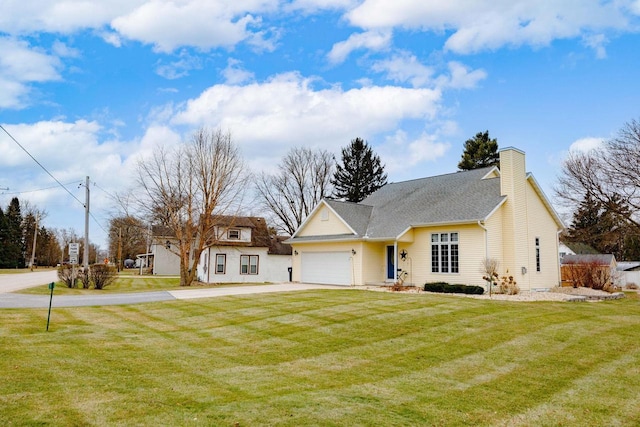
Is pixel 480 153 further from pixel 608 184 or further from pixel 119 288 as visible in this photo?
pixel 119 288

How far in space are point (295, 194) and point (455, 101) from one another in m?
27.6

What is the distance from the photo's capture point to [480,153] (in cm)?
4788

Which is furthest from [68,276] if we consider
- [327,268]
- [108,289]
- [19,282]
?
[327,268]

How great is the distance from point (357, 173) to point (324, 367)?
1658 inches

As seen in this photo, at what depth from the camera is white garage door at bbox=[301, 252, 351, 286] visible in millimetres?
25047

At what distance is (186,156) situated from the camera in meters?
30.5

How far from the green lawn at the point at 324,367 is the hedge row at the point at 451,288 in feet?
18.7

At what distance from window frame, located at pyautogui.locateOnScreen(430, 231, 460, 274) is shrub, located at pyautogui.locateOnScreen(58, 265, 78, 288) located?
19356mm

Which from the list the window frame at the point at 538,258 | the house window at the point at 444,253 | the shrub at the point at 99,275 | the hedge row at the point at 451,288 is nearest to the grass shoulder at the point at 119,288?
the shrub at the point at 99,275

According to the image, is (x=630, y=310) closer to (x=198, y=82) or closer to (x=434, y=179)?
(x=434, y=179)

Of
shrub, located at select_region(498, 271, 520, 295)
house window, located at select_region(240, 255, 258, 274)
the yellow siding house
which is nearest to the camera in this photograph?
shrub, located at select_region(498, 271, 520, 295)

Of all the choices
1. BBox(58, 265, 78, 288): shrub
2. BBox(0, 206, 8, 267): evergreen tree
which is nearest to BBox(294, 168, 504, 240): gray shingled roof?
BBox(58, 265, 78, 288): shrub

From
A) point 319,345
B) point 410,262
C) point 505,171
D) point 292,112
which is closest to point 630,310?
point 505,171

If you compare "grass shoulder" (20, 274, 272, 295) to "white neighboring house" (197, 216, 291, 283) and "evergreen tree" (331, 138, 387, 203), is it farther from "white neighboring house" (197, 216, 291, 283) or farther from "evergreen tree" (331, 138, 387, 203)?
"evergreen tree" (331, 138, 387, 203)
